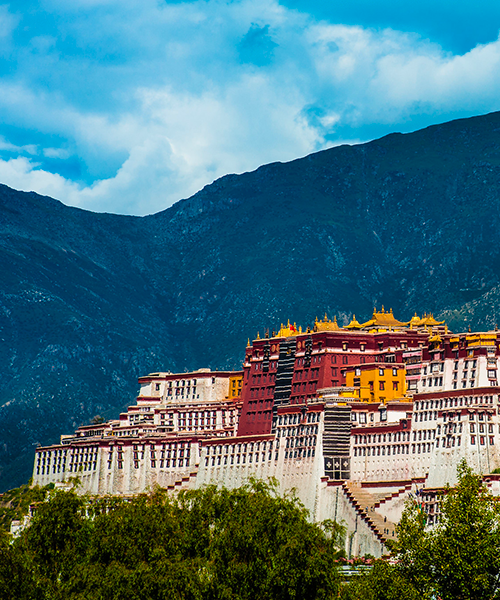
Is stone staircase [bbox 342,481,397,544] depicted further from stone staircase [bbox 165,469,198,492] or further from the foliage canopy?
stone staircase [bbox 165,469,198,492]

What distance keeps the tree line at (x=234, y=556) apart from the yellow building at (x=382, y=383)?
50727 millimetres

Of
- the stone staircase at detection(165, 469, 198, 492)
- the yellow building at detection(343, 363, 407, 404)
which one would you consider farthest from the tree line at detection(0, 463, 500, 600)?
the stone staircase at detection(165, 469, 198, 492)

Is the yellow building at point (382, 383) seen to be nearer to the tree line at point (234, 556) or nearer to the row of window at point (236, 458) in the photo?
the row of window at point (236, 458)

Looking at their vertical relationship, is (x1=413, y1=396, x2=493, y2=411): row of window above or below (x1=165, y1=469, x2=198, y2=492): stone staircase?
above

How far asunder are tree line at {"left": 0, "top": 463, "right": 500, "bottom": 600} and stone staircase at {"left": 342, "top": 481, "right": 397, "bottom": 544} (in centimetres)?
2848

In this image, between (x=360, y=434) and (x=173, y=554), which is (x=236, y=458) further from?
(x=173, y=554)

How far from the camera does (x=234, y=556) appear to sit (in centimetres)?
10725

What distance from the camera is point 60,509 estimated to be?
128 metres

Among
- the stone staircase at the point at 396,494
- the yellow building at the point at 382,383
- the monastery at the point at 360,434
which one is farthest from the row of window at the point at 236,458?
the stone staircase at the point at 396,494

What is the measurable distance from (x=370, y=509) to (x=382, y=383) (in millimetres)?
25003

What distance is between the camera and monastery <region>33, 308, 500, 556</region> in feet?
500

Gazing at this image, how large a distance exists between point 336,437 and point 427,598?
245 feet

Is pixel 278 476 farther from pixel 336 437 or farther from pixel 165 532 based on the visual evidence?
pixel 165 532

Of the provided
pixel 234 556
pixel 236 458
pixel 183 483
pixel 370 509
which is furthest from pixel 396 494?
pixel 234 556
